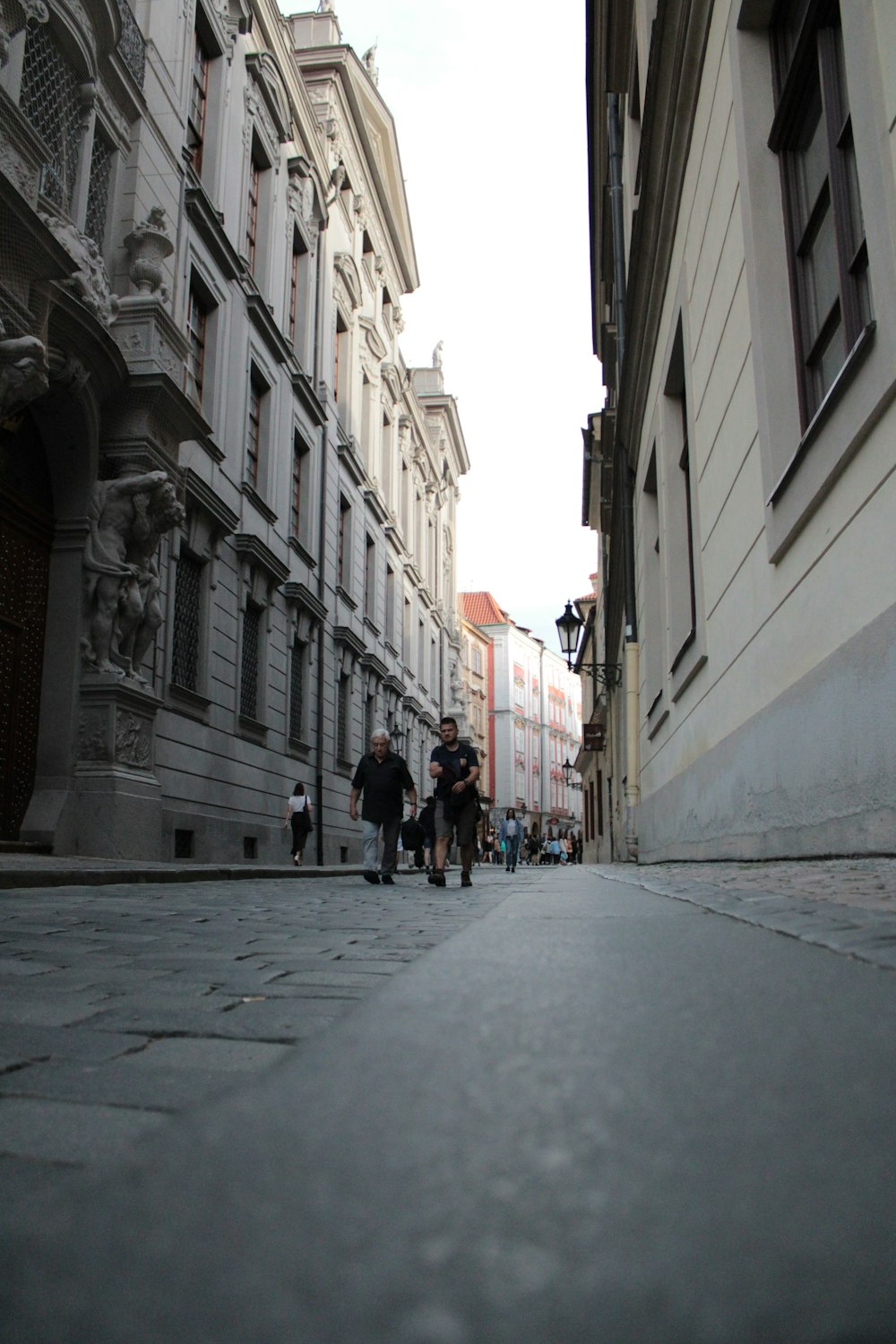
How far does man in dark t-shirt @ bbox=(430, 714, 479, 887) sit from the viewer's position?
9.83 m

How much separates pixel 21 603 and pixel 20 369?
10.7ft

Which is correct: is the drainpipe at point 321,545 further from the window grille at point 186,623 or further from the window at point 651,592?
the window at point 651,592

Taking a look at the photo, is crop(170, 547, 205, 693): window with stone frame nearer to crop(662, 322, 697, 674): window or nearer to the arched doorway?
the arched doorway

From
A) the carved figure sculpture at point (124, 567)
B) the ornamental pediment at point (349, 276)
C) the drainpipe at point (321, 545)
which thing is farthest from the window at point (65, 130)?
the ornamental pediment at point (349, 276)

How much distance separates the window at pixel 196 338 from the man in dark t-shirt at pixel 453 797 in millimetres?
8081

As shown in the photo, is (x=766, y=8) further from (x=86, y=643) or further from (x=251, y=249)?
(x=251, y=249)

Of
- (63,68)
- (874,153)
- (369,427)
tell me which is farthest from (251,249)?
(874,153)

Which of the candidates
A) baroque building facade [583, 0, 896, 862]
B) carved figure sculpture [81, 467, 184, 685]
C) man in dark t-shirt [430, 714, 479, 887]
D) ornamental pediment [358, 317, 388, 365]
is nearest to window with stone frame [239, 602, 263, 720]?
carved figure sculpture [81, 467, 184, 685]

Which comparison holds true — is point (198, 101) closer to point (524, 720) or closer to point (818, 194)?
point (818, 194)

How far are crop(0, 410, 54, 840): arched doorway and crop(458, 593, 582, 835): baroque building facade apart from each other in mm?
59648

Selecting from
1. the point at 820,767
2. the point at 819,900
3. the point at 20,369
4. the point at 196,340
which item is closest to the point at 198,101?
the point at 196,340

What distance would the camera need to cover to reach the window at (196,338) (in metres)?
15.4

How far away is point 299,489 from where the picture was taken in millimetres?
21531

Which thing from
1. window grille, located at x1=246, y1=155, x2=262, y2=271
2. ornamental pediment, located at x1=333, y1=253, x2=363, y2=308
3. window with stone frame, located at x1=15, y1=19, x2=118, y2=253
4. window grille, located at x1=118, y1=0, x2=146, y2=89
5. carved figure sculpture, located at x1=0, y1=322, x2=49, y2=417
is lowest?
carved figure sculpture, located at x1=0, y1=322, x2=49, y2=417
